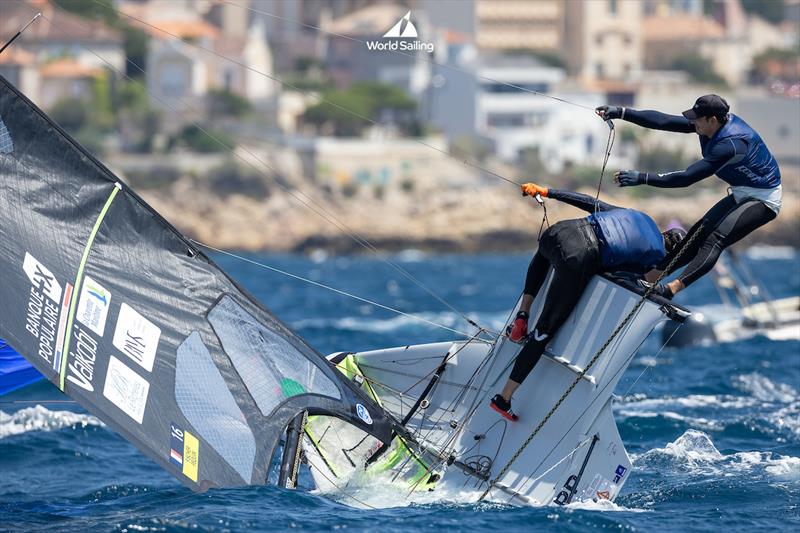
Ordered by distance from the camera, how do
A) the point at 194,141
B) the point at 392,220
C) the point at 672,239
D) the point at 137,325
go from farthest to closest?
1. the point at 194,141
2. the point at 392,220
3. the point at 672,239
4. the point at 137,325

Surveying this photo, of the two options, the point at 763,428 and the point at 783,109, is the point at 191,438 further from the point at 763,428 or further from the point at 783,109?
the point at 783,109

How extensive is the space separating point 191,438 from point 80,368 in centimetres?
67

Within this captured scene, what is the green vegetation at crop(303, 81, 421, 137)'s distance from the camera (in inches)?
2537

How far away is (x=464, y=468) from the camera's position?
25.0ft

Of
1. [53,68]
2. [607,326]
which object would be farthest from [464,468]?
[53,68]

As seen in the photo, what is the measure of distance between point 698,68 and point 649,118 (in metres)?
81.4

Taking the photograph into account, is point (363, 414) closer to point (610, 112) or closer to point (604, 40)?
point (610, 112)

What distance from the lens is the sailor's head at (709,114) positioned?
7.14m

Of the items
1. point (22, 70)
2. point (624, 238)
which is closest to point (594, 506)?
point (624, 238)

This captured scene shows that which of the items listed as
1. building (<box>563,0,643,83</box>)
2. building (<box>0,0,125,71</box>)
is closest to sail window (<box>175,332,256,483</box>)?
building (<box>0,0,125,71</box>)

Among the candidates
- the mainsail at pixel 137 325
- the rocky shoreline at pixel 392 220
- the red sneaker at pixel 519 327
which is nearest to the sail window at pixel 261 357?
the mainsail at pixel 137 325

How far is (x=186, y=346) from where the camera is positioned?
7074 millimetres

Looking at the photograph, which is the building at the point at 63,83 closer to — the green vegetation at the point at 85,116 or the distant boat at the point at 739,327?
the green vegetation at the point at 85,116

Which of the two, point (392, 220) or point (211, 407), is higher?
point (392, 220)
